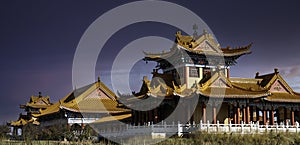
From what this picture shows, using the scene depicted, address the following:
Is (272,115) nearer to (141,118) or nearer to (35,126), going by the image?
(141,118)

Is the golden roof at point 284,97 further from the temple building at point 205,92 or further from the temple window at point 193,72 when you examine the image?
the temple window at point 193,72

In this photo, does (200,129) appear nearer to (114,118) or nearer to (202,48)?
(202,48)

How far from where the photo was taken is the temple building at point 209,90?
130 ft

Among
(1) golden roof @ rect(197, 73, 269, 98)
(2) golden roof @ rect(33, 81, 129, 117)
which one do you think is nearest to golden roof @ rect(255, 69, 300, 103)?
(1) golden roof @ rect(197, 73, 269, 98)

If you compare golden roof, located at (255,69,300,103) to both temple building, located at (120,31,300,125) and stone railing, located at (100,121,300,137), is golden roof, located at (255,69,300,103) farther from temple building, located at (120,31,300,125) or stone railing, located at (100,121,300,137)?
stone railing, located at (100,121,300,137)

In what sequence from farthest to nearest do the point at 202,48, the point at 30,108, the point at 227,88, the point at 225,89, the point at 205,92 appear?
the point at 30,108 < the point at 202,48 < the point at 227,88 < the point at 225,89 < the point at 205,92

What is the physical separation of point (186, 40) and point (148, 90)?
7.65 m

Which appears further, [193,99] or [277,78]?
[277,78]

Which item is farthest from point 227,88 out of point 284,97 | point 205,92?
point 284,97

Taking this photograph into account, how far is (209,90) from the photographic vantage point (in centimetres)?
3903

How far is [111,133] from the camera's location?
44.5 meters

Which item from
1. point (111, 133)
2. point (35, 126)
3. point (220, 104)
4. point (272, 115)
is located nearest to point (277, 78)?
point (272, 115)

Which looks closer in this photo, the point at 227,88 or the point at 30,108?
the point at 227,88

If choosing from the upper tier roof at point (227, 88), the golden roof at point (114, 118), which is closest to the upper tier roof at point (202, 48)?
the upper tier roof at point (227, 88)
